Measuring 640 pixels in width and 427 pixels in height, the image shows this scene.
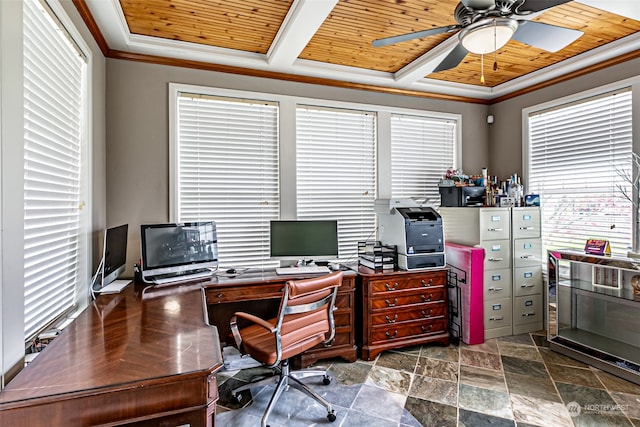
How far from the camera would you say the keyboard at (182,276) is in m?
2.55

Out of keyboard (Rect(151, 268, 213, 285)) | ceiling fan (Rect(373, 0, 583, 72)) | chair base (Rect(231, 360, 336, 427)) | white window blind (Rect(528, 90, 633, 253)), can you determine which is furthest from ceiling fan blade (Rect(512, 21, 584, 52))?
keyboard (Rect(151, 268, 213, 285))

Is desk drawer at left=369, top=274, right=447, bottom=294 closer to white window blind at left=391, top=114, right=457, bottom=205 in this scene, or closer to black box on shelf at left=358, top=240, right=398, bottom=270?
black box on shelf at left=358, top=240, right=398, bottom=270

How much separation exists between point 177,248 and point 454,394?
232cm

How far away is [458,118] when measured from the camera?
13.5ft

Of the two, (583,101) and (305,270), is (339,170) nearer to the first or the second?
(305,270)

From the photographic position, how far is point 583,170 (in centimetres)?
332

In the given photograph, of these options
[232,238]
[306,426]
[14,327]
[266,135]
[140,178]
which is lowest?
[306,426]

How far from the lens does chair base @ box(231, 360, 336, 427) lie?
2.15 metres

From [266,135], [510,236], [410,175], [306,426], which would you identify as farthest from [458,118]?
[306,426]

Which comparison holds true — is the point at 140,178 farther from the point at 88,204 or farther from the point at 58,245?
the point at 58,245

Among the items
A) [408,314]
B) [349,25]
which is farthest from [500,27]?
[408,314]

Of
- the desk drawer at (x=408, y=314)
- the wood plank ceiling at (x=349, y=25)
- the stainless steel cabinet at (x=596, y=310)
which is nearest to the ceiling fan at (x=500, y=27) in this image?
the wood plank ceiling at (x=349, y=25)

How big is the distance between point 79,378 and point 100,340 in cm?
37

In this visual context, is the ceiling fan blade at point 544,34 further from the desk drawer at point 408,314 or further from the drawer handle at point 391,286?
the desk drawer at point 408,314
